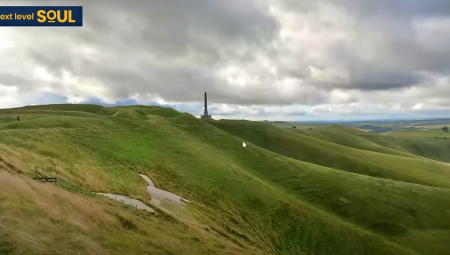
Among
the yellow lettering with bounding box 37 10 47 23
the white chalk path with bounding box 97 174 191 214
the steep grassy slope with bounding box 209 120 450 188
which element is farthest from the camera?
the steep grassy slope with bounding box 209 120 450 188

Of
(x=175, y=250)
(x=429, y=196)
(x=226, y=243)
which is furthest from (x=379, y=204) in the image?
(x=175, y=250)

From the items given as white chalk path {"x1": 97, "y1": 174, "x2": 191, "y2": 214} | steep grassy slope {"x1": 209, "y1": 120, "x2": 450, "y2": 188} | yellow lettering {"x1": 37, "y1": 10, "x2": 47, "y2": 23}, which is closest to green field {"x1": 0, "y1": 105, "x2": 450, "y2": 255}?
steep grassy slope {"x1": 209, "y1": 120, "x2": 450, "y2": 188}

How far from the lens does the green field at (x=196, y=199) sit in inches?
907

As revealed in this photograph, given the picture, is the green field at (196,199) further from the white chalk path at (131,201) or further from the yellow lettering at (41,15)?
the yellow lettering at (41,15)

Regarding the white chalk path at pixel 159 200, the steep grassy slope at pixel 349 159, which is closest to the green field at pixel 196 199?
the steep grassy slope at pixel 349 159

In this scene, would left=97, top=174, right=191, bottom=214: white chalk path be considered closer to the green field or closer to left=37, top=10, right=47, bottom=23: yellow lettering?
the green field

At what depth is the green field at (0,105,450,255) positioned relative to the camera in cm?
2305

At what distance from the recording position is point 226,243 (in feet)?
102

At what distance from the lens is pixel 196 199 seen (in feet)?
158

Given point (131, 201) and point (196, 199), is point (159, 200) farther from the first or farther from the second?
point (196, 199)

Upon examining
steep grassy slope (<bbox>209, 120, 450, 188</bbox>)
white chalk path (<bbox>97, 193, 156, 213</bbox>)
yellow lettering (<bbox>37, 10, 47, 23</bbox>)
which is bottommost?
steep grassy slope (<bbox>209, 120, 450, 188</bbox>)

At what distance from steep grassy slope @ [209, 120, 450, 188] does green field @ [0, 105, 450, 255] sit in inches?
44.2

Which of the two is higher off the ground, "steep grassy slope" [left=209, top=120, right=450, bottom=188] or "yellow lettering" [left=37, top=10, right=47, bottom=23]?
"yellow lettering" [left=37, top=10, right=47, bottom=23]

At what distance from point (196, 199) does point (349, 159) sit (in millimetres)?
78427
